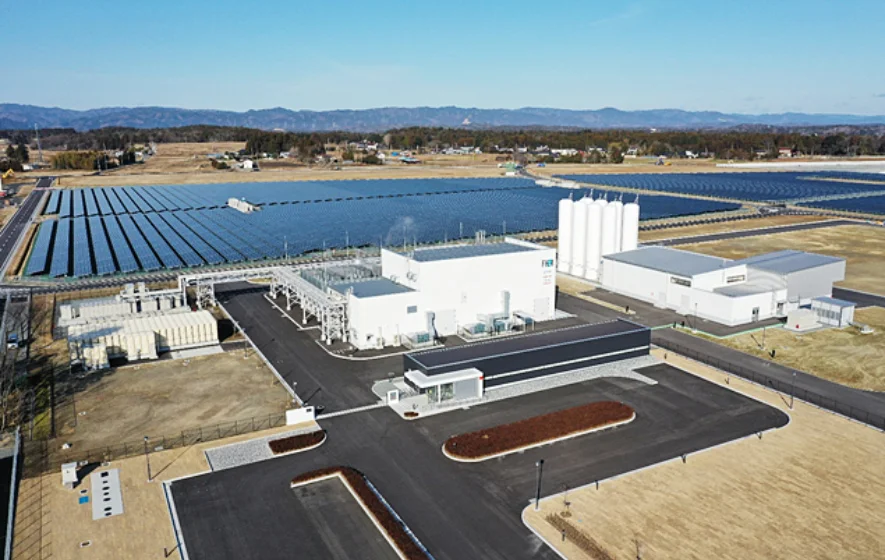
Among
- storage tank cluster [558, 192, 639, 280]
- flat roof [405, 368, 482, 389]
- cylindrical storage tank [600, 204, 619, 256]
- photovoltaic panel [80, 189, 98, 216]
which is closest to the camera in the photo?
flat roof [405, 368, 482, 389]

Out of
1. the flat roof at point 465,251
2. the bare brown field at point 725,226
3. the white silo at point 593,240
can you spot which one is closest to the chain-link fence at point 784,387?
the flat roof at point 465,251

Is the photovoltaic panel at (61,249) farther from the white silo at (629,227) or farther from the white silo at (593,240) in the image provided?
the white silo at (629,227)

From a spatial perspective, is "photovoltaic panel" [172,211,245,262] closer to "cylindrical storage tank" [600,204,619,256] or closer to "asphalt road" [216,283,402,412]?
"asphalt road" [216,283,402,412]

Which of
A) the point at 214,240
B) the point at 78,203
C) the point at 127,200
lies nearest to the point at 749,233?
the point at 214,240

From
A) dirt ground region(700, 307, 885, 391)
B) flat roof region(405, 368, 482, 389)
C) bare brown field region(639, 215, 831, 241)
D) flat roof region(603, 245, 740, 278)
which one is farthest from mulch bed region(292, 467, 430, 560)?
bare brown field region(639, 215, 831, 241)

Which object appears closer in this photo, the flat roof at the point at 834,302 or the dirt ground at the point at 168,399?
the dirt ground at the point at 168,399

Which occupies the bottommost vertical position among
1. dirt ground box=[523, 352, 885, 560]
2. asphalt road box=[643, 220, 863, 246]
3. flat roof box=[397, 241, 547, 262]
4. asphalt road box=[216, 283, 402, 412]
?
dirt ground box=[523, 352, 885, 560]

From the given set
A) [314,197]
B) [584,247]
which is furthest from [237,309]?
[314,197]
